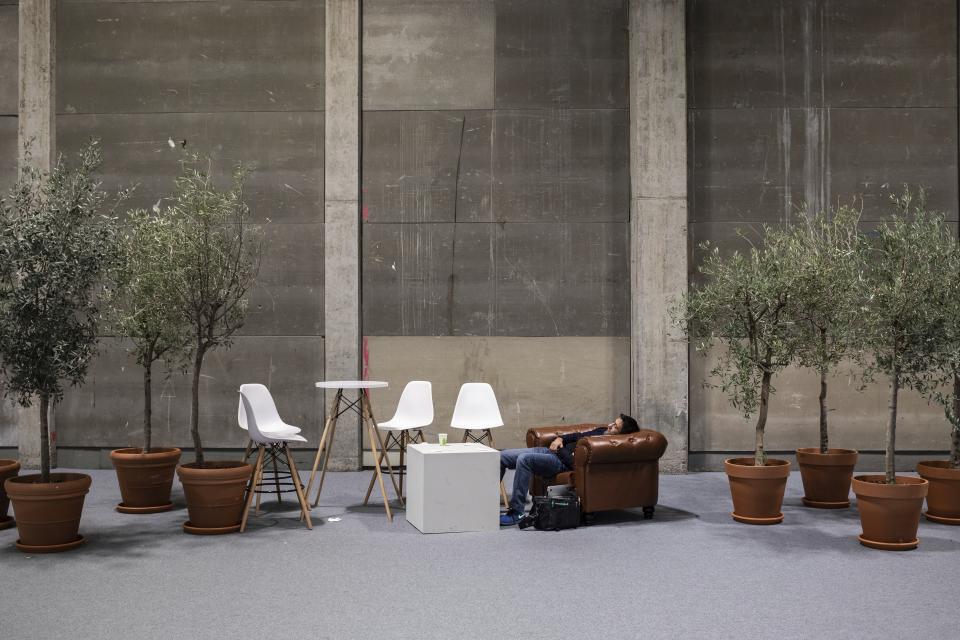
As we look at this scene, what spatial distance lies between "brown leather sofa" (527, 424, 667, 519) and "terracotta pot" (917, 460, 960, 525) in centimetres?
187

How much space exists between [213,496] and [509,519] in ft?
6.44

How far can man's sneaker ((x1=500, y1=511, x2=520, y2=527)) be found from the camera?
572 centimetres

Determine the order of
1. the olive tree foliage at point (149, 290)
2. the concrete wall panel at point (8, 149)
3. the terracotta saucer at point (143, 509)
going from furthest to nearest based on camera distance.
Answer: the concrete wall panel at point (8, 149) → the terracotta saucer at point (143, 509) → the olive tree foliage at point (149, 290)

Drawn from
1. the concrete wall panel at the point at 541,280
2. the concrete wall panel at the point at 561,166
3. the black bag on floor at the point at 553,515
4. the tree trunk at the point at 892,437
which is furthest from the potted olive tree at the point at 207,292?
the tree trunk at the point at 892,437

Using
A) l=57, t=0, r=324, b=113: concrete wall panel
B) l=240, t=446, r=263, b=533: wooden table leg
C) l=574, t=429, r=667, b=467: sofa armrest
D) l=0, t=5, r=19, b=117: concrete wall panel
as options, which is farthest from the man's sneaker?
l=0, t=5, r=19, b=117: concrete wall panel

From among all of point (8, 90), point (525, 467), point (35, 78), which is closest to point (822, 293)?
point (525, 467)

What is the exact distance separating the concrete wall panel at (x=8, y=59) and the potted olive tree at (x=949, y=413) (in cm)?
828

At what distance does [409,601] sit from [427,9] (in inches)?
235

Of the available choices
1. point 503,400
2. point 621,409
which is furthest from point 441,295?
point 621,409

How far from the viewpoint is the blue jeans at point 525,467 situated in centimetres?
582

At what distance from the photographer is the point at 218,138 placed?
8156 millimetres

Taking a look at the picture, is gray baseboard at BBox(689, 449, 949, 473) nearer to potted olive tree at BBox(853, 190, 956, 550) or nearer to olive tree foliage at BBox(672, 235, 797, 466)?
olive tree foliage at BBox(672, 235, 797, 466)

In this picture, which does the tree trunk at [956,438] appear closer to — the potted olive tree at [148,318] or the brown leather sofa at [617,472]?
the brown leather sofa at [617,472]

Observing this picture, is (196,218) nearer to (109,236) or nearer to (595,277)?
(109,236)
